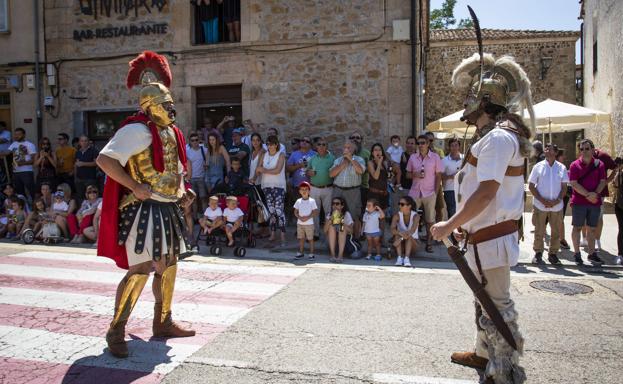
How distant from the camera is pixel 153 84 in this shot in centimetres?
412

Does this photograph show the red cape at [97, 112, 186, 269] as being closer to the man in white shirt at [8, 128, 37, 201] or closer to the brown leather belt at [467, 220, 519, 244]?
the brown leather belt at [467, 220, 519, 244]

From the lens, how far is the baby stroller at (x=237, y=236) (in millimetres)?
8721

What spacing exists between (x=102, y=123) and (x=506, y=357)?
1275 centimetres

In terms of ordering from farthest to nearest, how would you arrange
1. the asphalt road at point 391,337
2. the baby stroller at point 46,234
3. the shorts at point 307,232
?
the baby stroller at point 46,234 < the shorts at point 307,232 < the asphalt road at point 391,337

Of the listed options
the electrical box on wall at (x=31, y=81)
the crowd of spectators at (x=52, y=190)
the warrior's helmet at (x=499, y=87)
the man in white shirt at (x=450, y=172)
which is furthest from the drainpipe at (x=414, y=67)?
the electrical box on wall at (x=31, y=81)

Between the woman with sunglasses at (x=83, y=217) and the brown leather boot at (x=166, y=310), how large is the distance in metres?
6.36

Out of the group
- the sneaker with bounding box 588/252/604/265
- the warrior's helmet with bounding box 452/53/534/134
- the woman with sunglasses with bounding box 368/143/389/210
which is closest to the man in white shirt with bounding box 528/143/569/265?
the sneaker with bounding box 588/252/604/265

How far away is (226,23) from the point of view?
12711 mm

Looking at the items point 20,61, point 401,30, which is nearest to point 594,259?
point 401,30

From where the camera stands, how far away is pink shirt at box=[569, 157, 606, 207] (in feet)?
26.9

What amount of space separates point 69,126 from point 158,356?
11.4m

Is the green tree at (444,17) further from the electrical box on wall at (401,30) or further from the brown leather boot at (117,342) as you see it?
the brown leather boot at (117,342)

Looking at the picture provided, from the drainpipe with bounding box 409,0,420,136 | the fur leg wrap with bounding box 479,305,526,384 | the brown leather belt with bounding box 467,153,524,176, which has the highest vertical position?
the drainpipe with bounding box 409,0,420,136

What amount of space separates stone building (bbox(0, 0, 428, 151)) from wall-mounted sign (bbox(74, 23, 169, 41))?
0.03 m
